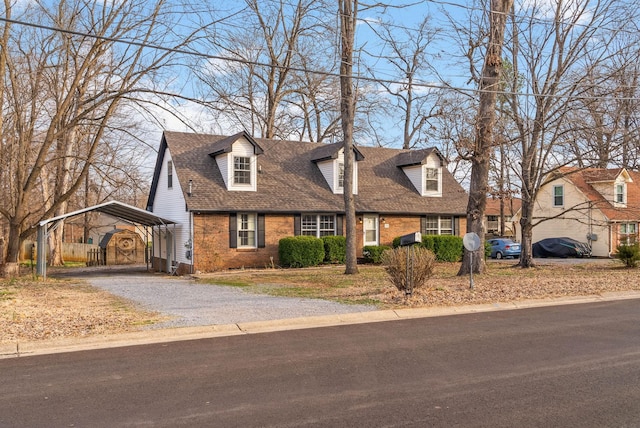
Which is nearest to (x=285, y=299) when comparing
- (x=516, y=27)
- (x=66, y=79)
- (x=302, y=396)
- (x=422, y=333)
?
(x=422, y=333)

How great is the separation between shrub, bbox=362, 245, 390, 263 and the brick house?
0.72m

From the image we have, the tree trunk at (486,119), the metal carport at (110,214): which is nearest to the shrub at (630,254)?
the tree trunk at (486,119)

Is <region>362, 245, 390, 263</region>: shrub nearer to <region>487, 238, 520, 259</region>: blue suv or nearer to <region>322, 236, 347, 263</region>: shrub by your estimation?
<region>322, 236, 347, 263</region>: shrub

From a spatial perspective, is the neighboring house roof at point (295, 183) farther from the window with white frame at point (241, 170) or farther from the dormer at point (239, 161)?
the window with white frame at point (241, 170)

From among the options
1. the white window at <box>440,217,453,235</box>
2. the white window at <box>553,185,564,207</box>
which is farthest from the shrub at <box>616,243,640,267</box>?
the white window at <box>553,185,564,207</box>

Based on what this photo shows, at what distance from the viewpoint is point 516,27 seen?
2114cm

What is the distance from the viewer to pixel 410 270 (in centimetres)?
1320

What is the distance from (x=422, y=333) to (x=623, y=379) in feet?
11.7

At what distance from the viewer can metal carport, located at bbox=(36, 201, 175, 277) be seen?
20.3 metres

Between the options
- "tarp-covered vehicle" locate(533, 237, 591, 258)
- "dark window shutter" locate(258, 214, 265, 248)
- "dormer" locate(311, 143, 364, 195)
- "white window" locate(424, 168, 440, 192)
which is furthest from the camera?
"tarp-covered vehicle" locate(533, 237, 591, 258)

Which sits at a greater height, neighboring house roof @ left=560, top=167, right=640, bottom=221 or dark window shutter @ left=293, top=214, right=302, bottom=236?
neighboring house roof @ left=560, top=167, right=640, bottom=221

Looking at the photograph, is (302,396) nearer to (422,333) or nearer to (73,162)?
(422,333)

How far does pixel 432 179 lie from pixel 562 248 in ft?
37.7

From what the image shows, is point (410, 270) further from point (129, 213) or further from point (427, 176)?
point (427, 176)
